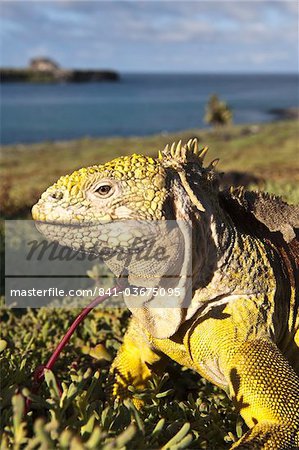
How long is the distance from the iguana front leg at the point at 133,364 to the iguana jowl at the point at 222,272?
0.19m

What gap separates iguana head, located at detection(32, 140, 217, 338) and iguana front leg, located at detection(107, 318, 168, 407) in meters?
0.64

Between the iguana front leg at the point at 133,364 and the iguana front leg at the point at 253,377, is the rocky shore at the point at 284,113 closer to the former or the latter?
the iguana front leg at the point at 133,364

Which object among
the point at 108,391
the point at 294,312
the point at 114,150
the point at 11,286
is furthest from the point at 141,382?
the point at 114,150

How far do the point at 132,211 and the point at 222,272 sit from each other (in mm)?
640

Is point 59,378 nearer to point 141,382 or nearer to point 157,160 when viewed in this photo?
point 141,382

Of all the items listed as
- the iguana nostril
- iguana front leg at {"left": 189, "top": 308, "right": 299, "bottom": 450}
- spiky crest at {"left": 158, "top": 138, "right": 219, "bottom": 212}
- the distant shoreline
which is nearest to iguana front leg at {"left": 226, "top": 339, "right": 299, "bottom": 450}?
iguana front leg at {"left": 189, "top": 308, "right": 299, "bottom": 450}

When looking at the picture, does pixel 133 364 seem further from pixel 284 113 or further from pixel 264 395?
pixel 284 113

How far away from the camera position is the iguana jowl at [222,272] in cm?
265

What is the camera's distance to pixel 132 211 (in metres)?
2.75

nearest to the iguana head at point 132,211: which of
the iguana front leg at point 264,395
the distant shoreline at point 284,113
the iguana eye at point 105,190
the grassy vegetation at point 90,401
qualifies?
the iguana eye at point 105,190

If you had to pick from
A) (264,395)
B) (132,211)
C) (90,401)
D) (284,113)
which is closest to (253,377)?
(264,395)

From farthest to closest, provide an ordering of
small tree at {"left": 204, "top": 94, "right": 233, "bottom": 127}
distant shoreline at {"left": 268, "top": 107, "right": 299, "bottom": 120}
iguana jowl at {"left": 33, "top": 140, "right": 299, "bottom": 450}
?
distant shoreline at {"left": 268, "top": 107, "right": 299, "bottom": 120}, small tree at {"left": 204, "top": 94, "right": 233, "bottom": 127}, iguana jowl at {"left": 33, "top": 140, "right": 299, "bottom": 450}

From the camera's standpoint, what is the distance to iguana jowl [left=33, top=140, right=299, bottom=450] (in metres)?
2.65

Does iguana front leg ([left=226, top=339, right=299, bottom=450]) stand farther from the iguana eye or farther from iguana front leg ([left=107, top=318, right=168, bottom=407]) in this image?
the iguana eye
